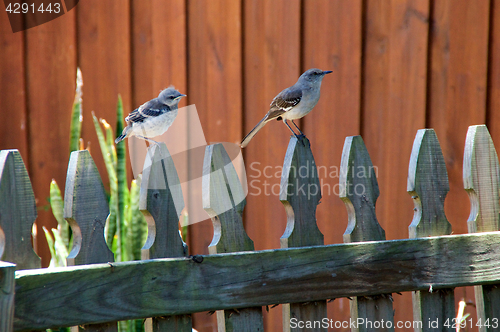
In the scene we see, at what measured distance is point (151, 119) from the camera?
6.83ft

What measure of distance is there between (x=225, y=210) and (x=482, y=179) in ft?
4.25

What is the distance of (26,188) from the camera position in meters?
1.49

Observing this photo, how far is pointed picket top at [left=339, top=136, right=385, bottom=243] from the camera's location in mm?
1886

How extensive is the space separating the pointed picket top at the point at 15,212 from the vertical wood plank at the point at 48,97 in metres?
1.57

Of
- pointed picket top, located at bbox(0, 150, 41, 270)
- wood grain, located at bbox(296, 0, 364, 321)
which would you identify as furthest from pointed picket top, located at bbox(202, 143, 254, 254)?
wood grain, located at bbox(296, 0, 364, 321)

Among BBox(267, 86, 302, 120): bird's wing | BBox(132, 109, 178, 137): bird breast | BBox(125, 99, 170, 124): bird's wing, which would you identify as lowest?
BBox(132, 109, 178, 137): bird breast

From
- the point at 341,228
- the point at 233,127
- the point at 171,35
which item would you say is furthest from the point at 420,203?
the point at 171,35

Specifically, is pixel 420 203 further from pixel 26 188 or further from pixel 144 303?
pixel 26 188

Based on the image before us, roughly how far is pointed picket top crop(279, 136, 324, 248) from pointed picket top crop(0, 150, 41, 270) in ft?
3.19

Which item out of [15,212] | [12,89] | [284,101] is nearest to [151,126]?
[15,212]

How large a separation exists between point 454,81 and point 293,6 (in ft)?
4.18

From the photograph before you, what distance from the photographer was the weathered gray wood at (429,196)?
74.9 inches

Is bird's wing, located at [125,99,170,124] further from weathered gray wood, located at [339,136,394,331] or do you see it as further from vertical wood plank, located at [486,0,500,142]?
vertical wood plank, located at [486,0,500,142]

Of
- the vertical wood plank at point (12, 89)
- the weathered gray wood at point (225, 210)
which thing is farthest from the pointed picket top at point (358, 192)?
the vertical wood plank at point (12, 89)
